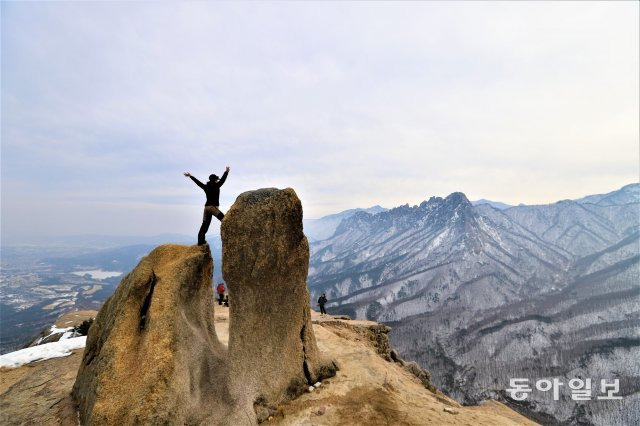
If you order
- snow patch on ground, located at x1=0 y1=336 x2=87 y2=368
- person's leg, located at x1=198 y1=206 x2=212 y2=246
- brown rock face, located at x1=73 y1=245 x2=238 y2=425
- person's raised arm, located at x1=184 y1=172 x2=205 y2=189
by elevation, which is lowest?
snow patch on ground, located at x1=0 y1=336 x2=87 y2=368

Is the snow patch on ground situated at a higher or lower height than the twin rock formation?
lower

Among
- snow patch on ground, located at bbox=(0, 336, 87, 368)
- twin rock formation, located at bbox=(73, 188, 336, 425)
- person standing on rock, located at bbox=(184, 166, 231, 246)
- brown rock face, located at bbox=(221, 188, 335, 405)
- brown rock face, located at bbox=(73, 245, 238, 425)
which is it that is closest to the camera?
brown rock face, located at bbox=(73, 245, 238, 425)

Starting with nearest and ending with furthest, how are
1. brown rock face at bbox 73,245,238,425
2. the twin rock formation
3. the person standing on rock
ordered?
brown rock face at bbox 73,245,238,425 < the twin rock formation < the person standing on rock

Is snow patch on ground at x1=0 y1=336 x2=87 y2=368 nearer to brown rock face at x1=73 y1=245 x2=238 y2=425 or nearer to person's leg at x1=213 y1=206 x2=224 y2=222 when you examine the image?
brown rock face at x1=73 y1=245 x2=238 y2=425

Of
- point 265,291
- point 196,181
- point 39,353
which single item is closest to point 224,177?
point 196,181

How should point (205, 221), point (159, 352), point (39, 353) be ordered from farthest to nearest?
point (39, 353) < point (205, 221) < point (159, 352)

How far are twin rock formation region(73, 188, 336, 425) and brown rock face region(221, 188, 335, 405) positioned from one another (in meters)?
0.04

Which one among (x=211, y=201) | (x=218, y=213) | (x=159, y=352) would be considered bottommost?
(x=159, y=352)

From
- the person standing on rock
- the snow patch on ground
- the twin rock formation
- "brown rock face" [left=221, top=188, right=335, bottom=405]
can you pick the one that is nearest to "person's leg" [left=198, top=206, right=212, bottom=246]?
the person standing on rock

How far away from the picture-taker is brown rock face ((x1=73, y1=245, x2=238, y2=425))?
1167 centimetres

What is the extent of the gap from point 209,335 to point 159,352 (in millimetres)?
3828

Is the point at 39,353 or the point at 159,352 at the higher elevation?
the point at 159,352

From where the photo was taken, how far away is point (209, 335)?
53.3 feet

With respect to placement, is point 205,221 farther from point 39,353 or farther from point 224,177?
point 39,353
